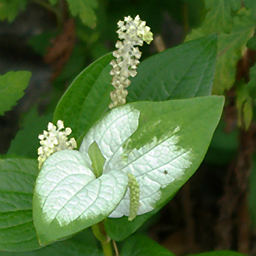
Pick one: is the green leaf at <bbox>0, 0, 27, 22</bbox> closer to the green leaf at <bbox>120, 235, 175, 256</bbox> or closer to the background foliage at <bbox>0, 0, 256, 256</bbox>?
the background foliage at <bbox>0, 0, 256, 256</bbox>

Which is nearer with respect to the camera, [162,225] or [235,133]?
[235,133]

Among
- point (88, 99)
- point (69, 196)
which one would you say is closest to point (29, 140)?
point (88, 99)

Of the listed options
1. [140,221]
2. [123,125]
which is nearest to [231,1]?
[123,125]

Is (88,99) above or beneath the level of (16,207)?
above


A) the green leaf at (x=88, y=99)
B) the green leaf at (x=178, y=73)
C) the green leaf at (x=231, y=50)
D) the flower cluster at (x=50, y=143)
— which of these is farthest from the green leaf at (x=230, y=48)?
the flower cluster at (x=50, y=143)

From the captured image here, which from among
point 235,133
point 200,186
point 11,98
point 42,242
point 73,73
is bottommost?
point 42,242

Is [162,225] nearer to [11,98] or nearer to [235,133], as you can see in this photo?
[235,133]

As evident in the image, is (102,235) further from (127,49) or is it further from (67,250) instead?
(127,49)
